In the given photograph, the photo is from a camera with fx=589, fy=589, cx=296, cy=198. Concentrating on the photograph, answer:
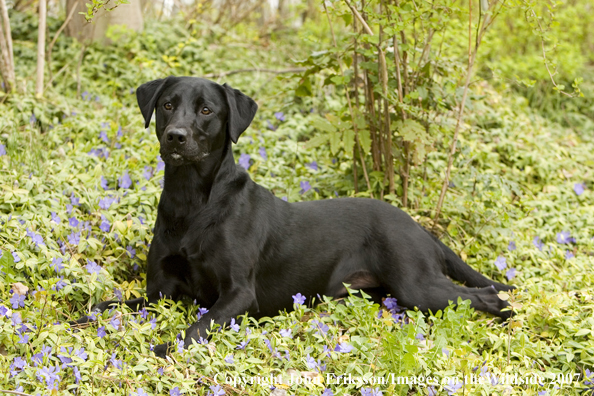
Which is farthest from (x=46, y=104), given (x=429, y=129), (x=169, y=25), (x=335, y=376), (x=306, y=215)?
(x=335, y=376)

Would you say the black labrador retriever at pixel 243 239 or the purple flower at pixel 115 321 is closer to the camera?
the purple flower at pixel 115 321

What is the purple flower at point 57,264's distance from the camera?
3.34 metres

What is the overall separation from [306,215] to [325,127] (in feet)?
3.80

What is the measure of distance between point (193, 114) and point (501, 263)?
8.46 feet

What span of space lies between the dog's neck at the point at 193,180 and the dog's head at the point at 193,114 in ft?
0.29

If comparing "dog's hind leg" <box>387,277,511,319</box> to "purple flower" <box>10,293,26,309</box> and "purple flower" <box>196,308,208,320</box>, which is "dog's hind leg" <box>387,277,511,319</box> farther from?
"purple flower" <box>10,293,26,309</box>

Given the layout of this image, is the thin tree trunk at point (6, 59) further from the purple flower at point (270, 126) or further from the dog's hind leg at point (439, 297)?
the dog's hind leg at point (439, 297)

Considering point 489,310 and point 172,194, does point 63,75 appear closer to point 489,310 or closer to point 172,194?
point 172,194

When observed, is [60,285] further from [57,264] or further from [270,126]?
[270,126]

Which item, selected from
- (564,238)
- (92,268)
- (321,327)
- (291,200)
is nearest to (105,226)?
(92,268)

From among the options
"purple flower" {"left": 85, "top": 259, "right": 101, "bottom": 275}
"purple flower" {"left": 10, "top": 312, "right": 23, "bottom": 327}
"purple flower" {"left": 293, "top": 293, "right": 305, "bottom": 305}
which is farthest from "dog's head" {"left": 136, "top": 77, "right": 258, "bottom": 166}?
"purple flower" {"left": 10, "top": 312, "right": 23, "bottom": 327}

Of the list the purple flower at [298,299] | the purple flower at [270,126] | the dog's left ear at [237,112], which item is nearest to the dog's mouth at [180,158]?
the dog's left ear at [237,112]

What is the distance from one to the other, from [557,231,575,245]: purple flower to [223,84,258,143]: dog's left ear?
2.98 metres

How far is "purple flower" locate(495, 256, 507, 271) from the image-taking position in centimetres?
444
